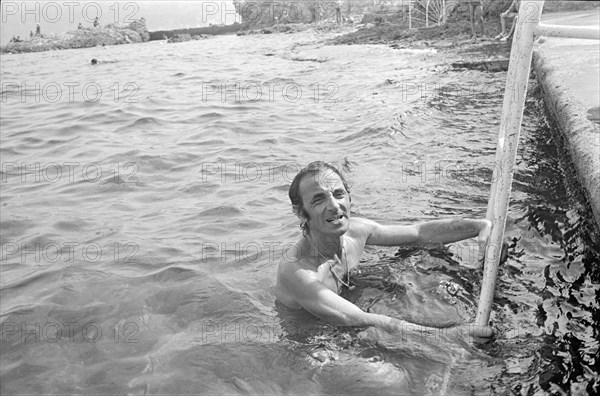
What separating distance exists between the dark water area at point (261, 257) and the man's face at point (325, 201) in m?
0.59

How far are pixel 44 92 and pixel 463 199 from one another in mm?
11716

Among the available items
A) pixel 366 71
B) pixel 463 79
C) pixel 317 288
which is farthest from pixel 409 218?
pixel 366 71

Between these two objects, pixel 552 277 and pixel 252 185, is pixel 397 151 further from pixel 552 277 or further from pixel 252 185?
pixel 552 277

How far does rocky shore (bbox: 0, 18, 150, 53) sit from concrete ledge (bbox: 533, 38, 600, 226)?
4423cm

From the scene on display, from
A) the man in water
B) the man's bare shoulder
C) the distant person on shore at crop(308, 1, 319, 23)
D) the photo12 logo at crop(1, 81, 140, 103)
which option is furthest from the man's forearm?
the distant person on shore at crop(308, 1, 319, 23)

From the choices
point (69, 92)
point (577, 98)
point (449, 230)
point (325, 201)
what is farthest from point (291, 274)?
point (69, 92)

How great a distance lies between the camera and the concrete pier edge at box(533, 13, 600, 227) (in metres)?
4.62

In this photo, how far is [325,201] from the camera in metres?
3.59

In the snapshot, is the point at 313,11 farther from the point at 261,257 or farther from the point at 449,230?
the point at 449,230

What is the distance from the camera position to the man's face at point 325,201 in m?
3.59

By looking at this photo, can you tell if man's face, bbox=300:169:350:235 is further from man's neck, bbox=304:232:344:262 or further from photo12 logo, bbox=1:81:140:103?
photo12 logo, bbox=1:81:140:103

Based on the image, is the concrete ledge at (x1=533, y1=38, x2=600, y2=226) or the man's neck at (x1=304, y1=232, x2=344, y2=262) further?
the concrete ledge at (x1=533, y1=38, x2=600, y2=226)

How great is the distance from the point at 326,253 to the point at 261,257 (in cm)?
107

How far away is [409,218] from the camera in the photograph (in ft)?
17.1
